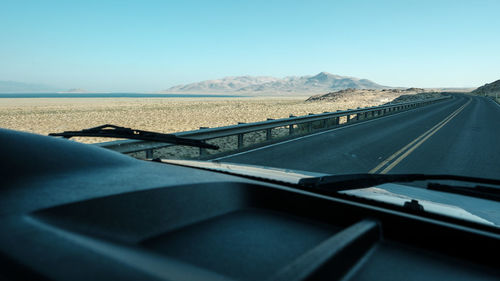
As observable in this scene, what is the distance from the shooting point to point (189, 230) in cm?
177

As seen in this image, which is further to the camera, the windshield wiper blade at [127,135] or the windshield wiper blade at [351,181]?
the windshield wiper blade at [127,135]

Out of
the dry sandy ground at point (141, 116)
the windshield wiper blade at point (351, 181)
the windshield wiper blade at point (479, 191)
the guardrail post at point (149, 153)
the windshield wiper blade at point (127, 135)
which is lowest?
the dry sandy ground at point (141, 116)

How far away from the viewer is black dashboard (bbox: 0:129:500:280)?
1037mm

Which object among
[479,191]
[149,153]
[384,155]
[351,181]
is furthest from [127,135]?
[384,155]

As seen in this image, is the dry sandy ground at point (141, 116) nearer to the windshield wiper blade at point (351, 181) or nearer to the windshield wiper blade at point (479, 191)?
the windshield wiper blade at point (351, 181)

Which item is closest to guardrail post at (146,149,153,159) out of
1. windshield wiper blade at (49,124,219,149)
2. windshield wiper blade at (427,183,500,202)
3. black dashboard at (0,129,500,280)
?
windshield wiper blade at (49,124,219,149)

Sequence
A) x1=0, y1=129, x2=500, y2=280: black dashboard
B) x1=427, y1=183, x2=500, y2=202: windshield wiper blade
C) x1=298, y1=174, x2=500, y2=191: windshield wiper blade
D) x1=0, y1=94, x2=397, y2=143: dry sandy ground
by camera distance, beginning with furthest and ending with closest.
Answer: x1=0, y1=94, x2=397, y2=143: dry sandy ground
x1=427, y1=183, x2=500, y2=202: windshield wiper blade
x1=298, y1=174, x2=500, y2=191: windshield wiper blade
x1=0, y1=129, x2=500, y2=280: black dashboard

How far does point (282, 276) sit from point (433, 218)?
1.01m

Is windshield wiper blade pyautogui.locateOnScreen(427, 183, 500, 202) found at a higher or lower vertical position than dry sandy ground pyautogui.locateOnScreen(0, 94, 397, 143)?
higher

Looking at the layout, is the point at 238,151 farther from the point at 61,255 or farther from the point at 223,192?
the point at 61,255

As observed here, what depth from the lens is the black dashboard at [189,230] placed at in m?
1.04

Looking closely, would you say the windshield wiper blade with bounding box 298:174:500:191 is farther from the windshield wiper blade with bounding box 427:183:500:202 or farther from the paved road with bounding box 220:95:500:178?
the paved road with bounding box 220:95:500:178

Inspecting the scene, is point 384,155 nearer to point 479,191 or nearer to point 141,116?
point 479,191

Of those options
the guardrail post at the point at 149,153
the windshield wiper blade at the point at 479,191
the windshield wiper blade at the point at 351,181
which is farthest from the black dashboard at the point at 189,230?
the guardrail post at the point at 149,153
